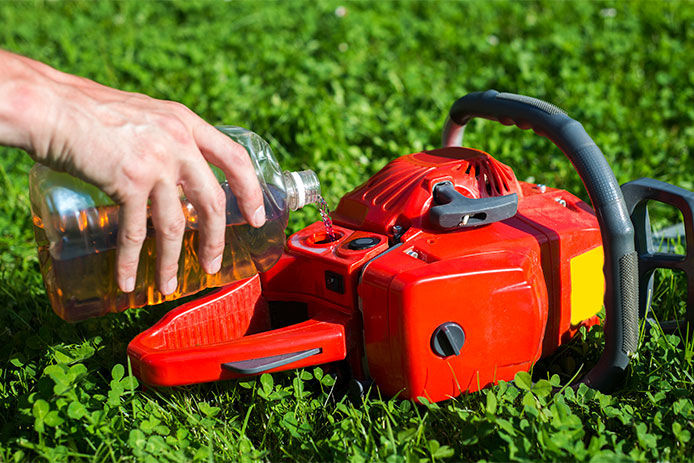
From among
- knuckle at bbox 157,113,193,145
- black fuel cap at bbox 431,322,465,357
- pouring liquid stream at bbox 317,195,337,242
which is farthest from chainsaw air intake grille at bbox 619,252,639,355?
knuckle at bbox 157,113,193,145

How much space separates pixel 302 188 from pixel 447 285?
1.84ft

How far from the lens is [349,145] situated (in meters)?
3.88

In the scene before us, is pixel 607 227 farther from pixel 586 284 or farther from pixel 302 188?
pixel 302 188

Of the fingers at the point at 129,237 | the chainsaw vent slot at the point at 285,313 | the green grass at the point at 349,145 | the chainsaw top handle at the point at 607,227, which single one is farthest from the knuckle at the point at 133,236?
the chainsaw top handle at the point at 607,227

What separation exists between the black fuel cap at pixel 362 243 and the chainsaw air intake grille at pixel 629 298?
2.13ft

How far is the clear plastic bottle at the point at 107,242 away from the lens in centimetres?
195

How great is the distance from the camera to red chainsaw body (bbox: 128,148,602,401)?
72.5 inches

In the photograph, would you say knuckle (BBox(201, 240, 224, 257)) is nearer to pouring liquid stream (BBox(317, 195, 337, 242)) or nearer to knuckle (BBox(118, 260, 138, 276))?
knuckle (BBox(118, 260, 138, 276))

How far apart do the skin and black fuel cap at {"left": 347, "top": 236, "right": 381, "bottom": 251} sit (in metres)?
0.40

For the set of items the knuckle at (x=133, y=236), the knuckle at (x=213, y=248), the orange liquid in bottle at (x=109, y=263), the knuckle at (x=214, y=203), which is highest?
the knuckle at (x=214, y=203)

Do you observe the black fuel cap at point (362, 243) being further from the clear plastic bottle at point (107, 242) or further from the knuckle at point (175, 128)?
the knuckle at point (175, 128)

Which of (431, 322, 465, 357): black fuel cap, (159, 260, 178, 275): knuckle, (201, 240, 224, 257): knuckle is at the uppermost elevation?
(201, 240, 224, 257): knuckle

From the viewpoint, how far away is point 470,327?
1.86 metres

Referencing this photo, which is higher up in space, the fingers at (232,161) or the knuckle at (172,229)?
the fingers at (232,161)
